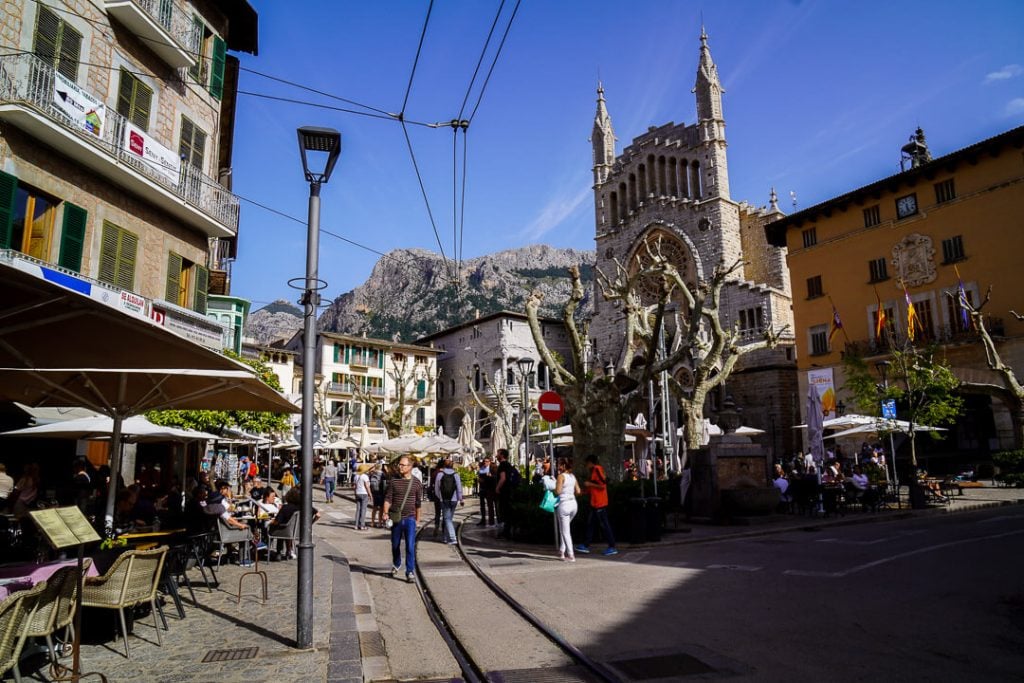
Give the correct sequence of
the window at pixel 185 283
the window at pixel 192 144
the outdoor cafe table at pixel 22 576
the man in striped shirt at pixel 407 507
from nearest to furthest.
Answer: the outdoor cafe table at pixel 22 576
the man in striped shirt at pixel 407 507
the window at pixel 185 283
the window at pixel 192 144

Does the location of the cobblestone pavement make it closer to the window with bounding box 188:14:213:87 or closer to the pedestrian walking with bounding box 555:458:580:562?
the pedestrian walking with bounding box 555:458:580:562

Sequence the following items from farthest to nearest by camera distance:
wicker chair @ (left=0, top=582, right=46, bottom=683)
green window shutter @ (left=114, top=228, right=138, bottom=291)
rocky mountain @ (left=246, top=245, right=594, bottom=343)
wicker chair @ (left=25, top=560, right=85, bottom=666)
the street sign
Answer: rocky mountain @ (left=246, top=245, right=594, bottom=343) → the street sign → green window shutter @ (left=114, top=228, right=138, bottom=291) → wicker chair @ (left=25, top=560, right=85, bottom=666) → wicker chair @ (left=0, top=582, right=46, bottom=683)

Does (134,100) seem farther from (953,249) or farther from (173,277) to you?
(953,249)

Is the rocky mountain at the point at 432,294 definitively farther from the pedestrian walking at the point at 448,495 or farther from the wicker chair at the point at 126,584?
the wicker chair at the point at 126,584

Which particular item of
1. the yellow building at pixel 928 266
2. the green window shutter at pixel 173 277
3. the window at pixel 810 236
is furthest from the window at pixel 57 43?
the window at pixel 810 236

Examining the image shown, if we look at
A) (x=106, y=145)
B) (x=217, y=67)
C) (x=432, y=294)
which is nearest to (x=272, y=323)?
(x=432, y=294)

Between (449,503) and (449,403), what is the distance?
4510 centimetres

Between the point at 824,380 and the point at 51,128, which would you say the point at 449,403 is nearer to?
the point at 824,380

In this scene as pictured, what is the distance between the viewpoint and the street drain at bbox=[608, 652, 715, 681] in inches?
190

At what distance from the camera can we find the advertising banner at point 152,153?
49.2 ft

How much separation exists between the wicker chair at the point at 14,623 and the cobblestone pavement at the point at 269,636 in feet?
2.77

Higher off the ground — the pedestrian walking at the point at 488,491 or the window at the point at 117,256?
the window at the point at 117,256

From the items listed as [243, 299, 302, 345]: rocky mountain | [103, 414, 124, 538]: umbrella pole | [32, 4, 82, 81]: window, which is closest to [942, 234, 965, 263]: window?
[103, 414, 124, 538]: umbrella pole

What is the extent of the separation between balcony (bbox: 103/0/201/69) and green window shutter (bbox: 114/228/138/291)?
15.0 ft
